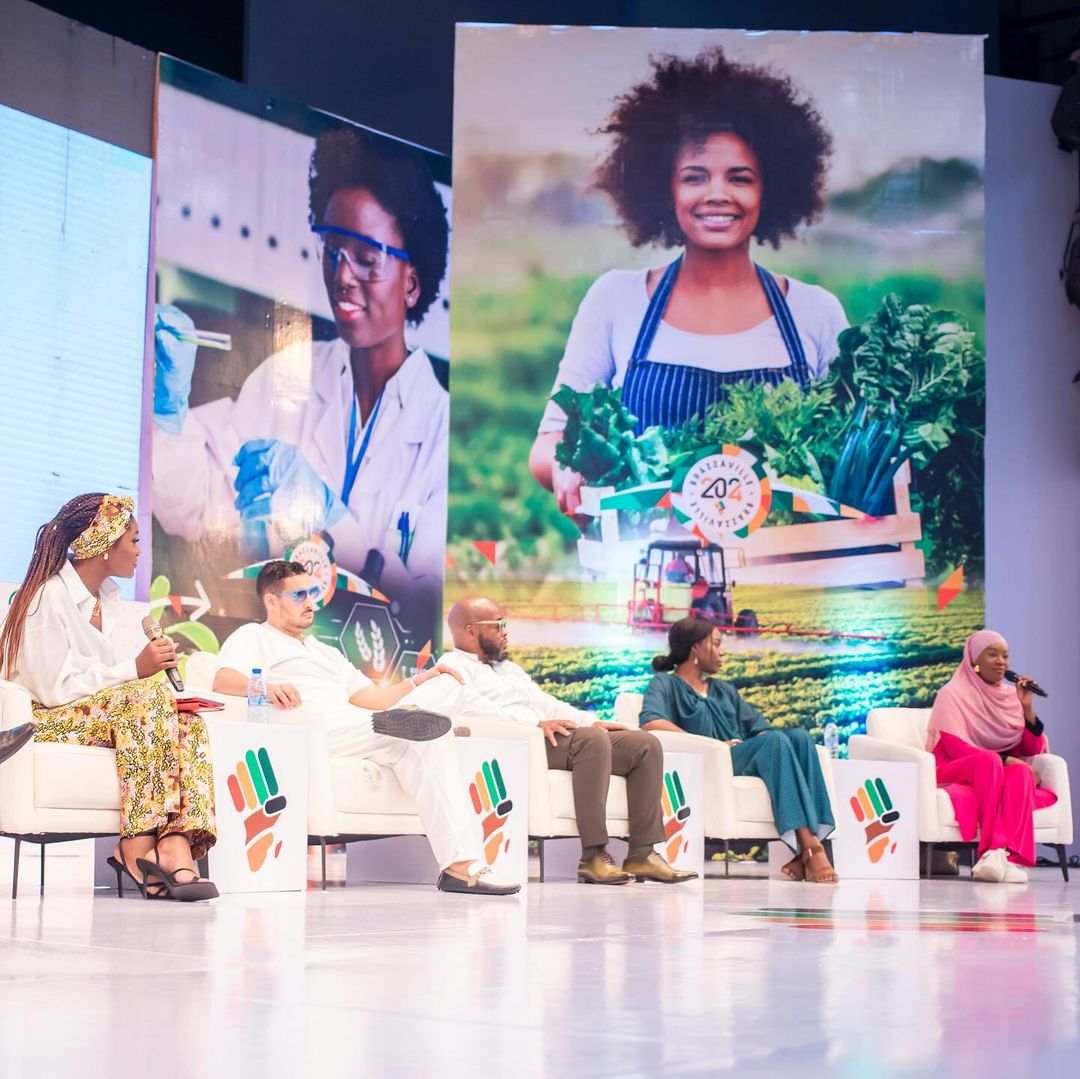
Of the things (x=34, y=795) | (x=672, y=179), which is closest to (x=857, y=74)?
(x=672, y=179)

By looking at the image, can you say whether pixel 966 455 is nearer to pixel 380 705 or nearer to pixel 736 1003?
pixel 380 705

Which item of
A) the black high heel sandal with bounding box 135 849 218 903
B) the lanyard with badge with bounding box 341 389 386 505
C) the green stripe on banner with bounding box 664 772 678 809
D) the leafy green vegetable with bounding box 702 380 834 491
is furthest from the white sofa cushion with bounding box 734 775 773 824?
the leafy green vegetable with bounding box 702 380 834 491

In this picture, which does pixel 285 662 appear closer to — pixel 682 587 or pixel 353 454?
pixel 353 454

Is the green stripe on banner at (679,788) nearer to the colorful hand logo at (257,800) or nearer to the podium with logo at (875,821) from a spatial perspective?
the podium with logo at (875,821)

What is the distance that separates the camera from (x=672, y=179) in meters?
8.61

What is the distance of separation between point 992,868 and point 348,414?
3.63 metres

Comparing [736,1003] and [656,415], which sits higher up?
[656,415]

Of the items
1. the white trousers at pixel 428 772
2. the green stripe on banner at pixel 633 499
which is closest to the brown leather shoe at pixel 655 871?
the white trousers at pixel 428 772

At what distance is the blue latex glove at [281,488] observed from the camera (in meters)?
7.11

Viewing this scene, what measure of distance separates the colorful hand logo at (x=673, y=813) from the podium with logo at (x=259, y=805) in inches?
62.7

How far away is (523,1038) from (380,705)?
10.7ft

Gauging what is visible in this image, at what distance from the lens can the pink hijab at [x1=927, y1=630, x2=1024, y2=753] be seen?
643 cm

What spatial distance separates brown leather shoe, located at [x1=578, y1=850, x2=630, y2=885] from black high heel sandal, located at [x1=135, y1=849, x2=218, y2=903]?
1.60 metres

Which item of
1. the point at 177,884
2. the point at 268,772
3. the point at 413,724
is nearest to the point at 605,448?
the point at 413,724
